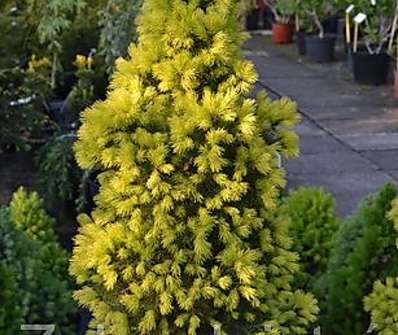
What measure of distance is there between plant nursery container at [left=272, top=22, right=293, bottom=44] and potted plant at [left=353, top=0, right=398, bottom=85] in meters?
2.99

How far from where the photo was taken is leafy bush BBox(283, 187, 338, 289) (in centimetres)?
315

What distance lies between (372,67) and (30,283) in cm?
828

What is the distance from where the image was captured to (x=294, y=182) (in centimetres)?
674

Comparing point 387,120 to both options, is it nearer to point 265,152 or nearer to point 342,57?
point 342,57

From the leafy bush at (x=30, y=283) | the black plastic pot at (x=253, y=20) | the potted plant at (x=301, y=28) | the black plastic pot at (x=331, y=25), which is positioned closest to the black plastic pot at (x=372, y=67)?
the potted plant at (x=301, y=28)

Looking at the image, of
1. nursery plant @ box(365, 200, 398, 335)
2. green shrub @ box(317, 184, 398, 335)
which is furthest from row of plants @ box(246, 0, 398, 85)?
nursery plant @ box(365, 200, 398, 335)

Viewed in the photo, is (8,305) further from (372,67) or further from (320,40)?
(320,40)

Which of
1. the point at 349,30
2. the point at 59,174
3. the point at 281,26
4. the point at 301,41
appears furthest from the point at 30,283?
the point at 281,26

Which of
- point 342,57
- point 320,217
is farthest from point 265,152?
point 342,57

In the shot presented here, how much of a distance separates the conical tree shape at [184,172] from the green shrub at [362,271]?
1.86ft

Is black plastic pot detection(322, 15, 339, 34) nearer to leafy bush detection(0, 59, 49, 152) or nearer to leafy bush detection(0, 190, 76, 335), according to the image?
leafy bush detection(0, 59, 49, 152)

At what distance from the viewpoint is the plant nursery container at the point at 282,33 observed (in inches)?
543

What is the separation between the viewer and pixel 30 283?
286 centimetres

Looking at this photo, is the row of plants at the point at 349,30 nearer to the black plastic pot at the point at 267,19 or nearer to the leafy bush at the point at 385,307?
the black plastic pot at the point at 267,19
